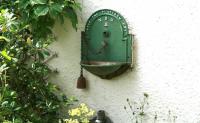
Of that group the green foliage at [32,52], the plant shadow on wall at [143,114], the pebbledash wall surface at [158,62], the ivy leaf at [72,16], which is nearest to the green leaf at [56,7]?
the green foliage at [32,52]

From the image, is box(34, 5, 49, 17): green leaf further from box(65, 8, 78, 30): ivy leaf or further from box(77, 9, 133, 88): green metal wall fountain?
box(77, 9, 133, 88): green metal wall fountain

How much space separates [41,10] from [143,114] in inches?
50.3

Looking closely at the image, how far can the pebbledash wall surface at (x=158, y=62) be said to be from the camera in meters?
2.79

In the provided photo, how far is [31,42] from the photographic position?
3252 millimetres

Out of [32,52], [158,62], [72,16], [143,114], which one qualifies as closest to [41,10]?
[72,16]

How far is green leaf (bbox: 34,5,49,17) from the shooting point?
3052 mm

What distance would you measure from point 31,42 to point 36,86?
0.41 metres

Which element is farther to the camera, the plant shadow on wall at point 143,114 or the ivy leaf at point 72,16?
the ivy leaf at point 72,16

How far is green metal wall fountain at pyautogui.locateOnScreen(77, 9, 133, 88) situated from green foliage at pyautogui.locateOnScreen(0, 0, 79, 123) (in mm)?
205

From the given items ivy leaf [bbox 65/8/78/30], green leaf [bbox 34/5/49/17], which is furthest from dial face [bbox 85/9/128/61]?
green leaf [bbox 34/5/49/17]

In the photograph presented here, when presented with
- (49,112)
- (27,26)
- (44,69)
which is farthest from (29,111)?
(27,26)

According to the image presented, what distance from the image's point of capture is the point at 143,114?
3086mm

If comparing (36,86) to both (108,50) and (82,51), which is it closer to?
(82,51)

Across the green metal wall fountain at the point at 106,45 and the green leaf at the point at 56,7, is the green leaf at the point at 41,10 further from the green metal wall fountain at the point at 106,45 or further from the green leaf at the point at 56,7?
the green metal wall fountain at the point at 106,45
